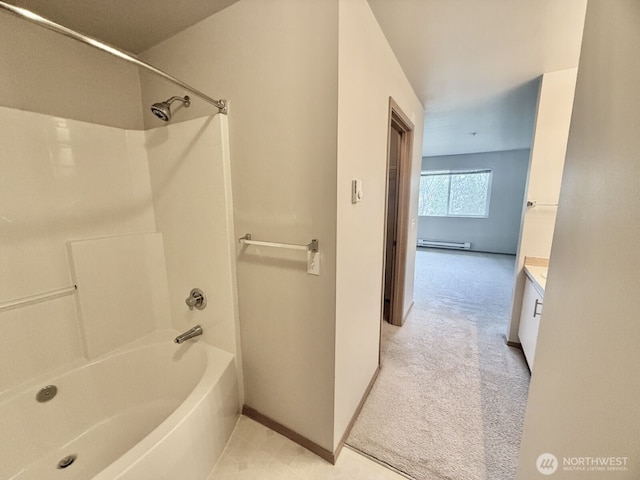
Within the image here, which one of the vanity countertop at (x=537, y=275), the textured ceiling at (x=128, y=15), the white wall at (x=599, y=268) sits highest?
the textured ceiling at (x=128, y=15)

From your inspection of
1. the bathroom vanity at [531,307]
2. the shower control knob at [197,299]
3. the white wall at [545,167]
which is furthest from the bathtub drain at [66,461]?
the white wall at [545,167]

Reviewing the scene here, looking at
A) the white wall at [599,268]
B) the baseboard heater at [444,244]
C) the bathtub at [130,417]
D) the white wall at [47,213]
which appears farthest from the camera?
the baseboard heater at [444,244]

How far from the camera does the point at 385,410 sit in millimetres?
1679

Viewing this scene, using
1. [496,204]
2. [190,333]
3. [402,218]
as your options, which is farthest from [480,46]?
[496,204]

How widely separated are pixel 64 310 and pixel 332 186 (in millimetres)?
1706

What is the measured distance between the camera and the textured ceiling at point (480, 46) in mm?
1312

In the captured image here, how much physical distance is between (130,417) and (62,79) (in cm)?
205

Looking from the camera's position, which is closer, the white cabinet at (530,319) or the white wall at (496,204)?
the white cabinet at (530,319)

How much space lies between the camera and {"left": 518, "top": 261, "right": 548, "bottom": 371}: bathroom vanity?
1849 mm

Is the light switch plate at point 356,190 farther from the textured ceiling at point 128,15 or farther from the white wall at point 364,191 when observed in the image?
the textured ceiling at point 128,15

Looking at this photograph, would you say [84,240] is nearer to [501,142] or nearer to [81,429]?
[81,429]

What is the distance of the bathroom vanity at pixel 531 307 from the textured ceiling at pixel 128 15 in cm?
271

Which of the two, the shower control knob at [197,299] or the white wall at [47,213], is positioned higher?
the white wall at [47,213]

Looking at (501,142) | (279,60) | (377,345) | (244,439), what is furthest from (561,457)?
(501,142)
